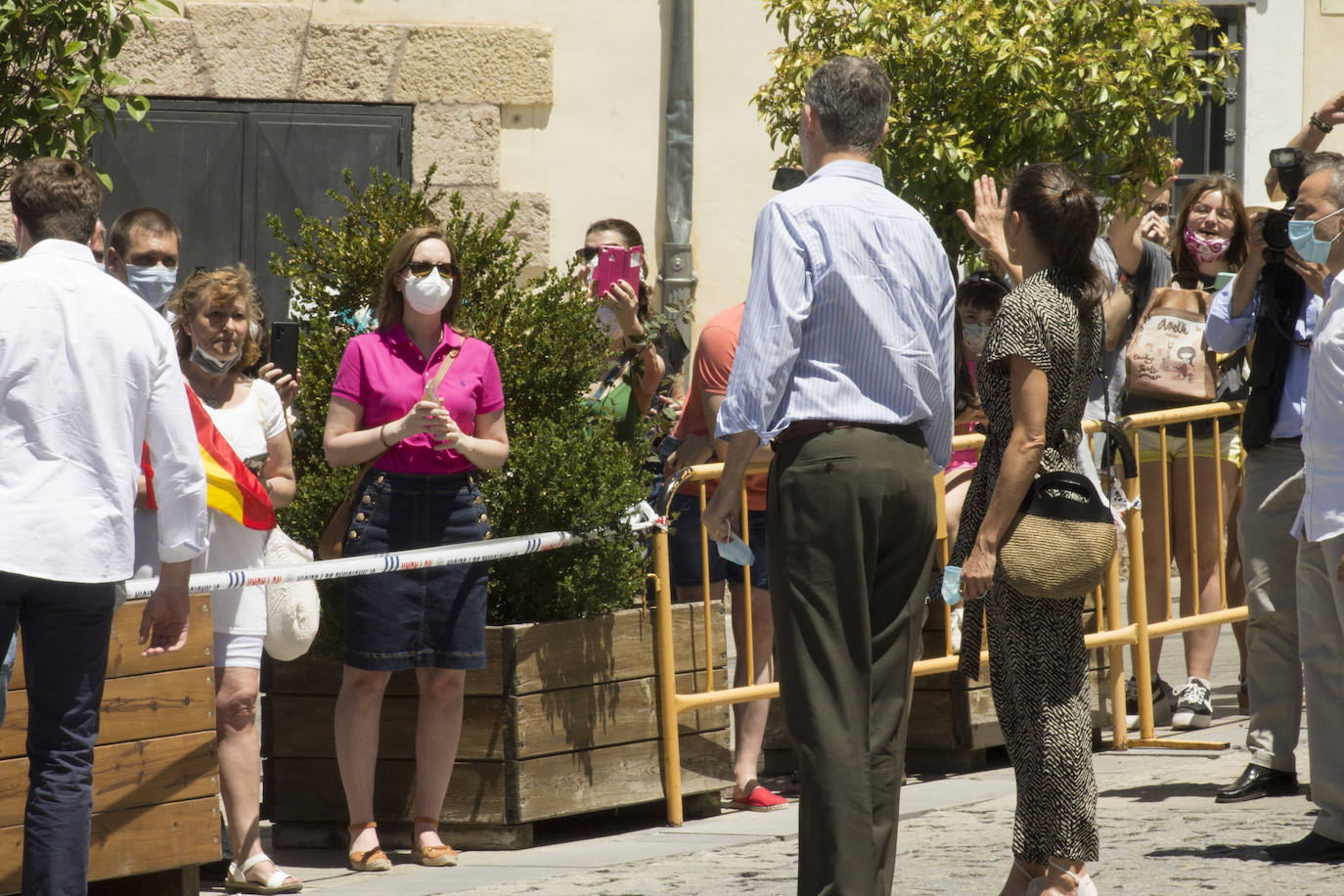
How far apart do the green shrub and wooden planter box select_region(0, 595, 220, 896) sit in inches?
34.4

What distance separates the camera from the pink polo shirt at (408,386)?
5.52 m

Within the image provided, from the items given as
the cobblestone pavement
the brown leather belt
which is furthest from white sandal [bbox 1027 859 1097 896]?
the brown leather belt

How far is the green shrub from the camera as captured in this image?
581 cm

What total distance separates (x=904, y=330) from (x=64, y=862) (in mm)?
2306

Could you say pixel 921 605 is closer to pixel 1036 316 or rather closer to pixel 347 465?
pixel 1036 316

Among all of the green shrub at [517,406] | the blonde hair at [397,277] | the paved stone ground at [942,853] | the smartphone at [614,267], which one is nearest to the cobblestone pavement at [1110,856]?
the paved stone ground at [942,853]

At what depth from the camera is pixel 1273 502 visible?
230 inches

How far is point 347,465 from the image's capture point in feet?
18.5

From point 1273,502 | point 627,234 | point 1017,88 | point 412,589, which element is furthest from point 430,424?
point 1017,88

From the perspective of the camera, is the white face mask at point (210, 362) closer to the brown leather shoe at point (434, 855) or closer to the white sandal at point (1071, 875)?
the brown leather shoe at point (434, 855)

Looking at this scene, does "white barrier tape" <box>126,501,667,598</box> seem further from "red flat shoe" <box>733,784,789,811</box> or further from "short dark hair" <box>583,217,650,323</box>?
"short dark hair" <box>583,217,650,323</box>

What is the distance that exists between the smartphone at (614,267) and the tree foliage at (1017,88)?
1.88 m

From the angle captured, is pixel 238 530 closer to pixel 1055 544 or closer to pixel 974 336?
pixel 1055 544

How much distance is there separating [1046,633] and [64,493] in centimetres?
244
